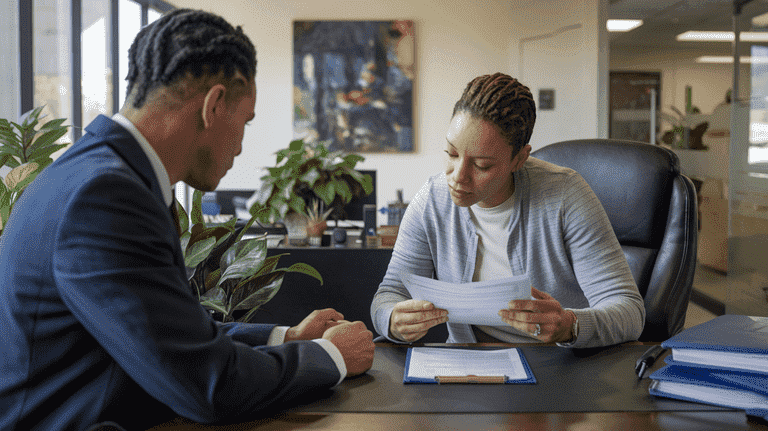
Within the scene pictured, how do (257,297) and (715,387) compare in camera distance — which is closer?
(715,387)

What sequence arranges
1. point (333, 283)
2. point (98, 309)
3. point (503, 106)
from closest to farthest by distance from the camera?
point (98, 309), point (503, 106), point (333, 283)

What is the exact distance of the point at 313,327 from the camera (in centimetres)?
109

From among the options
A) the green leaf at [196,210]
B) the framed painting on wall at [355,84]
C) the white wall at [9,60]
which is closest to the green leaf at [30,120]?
the green leaf at [196,210]

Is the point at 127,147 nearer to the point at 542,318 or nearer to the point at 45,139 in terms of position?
the point at 542,318

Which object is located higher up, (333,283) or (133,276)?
(133,276)

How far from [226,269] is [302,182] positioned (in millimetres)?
1564

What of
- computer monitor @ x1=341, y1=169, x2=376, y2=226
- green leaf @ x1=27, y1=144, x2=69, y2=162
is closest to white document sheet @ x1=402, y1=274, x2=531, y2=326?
green leaf @ x1=27, y1=144, x2=69, y2=162

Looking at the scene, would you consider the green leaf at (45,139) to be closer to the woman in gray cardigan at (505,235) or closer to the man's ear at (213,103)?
the woman in gray cardigan at (505,235)

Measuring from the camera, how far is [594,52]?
4949 mm

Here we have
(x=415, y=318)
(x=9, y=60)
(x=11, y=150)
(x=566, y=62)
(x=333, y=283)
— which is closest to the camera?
(x=415, y=318)

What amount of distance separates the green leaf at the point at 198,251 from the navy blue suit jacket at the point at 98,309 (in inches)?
24.1

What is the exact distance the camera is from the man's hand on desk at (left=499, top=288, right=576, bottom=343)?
1133 millimetres

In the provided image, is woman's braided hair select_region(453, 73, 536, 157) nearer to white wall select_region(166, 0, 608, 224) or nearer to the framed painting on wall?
white wall select_region(166, 0, 608, 224)

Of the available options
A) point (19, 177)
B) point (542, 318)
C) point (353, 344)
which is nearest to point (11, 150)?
point (19, 177)
